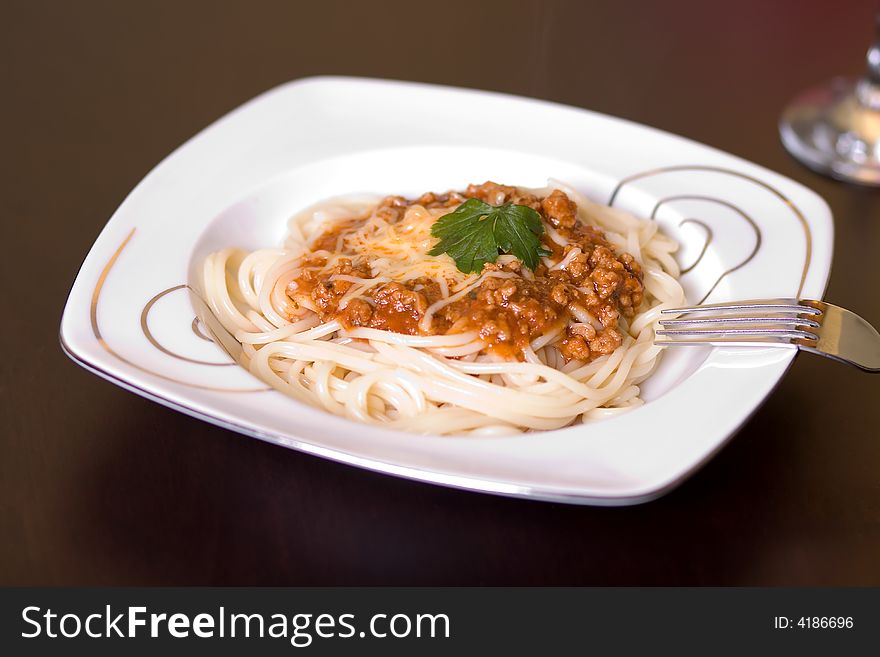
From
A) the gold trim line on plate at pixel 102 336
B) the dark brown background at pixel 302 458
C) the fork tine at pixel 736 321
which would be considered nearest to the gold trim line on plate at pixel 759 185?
the fork tine at pixel 736 321

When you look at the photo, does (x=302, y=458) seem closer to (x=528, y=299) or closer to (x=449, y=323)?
(x=449, y=323)

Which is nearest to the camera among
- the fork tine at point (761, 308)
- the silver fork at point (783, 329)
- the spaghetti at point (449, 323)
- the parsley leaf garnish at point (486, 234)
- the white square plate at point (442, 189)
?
the white square plate at point (442, 189)

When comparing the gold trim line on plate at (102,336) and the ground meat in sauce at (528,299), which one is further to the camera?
the ground meat in sauce at (528,299)

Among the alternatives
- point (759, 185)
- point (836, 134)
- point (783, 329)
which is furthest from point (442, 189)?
point (836, 134)

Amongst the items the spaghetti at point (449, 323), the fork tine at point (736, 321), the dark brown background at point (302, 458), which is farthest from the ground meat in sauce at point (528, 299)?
the dark brown background at point (302, 458)

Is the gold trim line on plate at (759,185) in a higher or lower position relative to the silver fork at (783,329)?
higher

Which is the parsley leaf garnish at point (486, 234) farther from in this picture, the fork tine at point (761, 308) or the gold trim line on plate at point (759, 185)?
the gold trim line on plate at point (759, 185)

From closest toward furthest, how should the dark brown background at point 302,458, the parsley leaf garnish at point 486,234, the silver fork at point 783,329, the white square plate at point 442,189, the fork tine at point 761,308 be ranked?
the white square plate at point 442,189, the dark brown background at point 302,458, the silver fork at point 783,329, the fork tine at point 761,308, the parsley leaf garnish at point 486,234

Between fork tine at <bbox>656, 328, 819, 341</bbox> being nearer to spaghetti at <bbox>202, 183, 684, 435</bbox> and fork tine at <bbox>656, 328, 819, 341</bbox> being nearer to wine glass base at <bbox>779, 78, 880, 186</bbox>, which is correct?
spaghetti at <bbox>202, 183, 684, 435</bbox>

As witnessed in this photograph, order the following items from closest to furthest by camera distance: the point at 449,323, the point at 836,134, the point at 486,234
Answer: the point at 449,323 < the point at 486,234 < the point at 836,134
